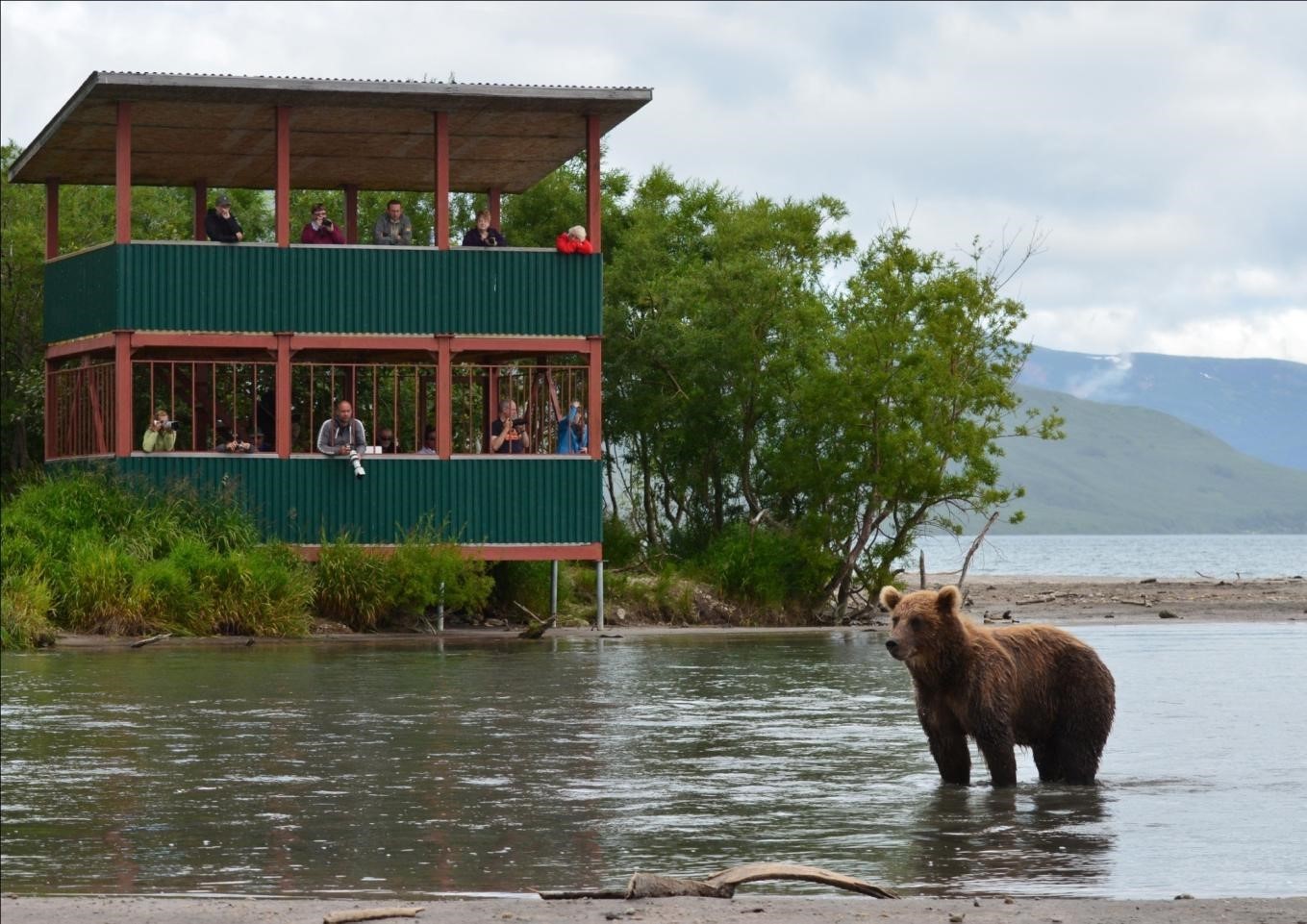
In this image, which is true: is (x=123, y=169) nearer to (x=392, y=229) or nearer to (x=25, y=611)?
(x=392, y=229)

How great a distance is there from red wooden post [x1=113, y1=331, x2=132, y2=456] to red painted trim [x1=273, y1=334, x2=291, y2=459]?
1.89m

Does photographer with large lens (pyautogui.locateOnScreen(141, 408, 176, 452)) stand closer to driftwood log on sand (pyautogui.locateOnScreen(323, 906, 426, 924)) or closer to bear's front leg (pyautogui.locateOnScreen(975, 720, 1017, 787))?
bear's front leg (pyautogui.locateOnScreen(975, 720, 1017, 787))

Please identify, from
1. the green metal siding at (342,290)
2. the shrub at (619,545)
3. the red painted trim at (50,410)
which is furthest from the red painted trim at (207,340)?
the shrub at (619,545)

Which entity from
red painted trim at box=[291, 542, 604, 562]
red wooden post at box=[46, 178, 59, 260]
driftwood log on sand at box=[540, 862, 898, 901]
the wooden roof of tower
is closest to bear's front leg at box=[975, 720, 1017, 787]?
driftwood log on sand at box=[540, 862, 898, 901]

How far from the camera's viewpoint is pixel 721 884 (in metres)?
9.56

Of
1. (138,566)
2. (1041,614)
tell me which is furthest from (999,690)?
(1041,614)

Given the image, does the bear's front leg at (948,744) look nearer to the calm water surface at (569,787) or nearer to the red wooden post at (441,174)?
the calm water surface at (569,787)

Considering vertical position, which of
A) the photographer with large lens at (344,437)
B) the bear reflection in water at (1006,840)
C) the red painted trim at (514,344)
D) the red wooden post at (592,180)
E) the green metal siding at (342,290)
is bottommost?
the bear reflection in water at (1006,840)

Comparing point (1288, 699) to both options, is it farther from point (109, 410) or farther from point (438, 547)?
point (109, 410)

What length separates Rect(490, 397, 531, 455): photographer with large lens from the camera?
3130cm

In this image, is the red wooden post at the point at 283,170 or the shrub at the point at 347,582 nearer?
the shrub at the point at 347,582

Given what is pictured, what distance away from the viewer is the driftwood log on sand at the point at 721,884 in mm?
9414

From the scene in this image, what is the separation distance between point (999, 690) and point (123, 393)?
63.4ft

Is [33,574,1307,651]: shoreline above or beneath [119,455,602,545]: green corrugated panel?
beneath
